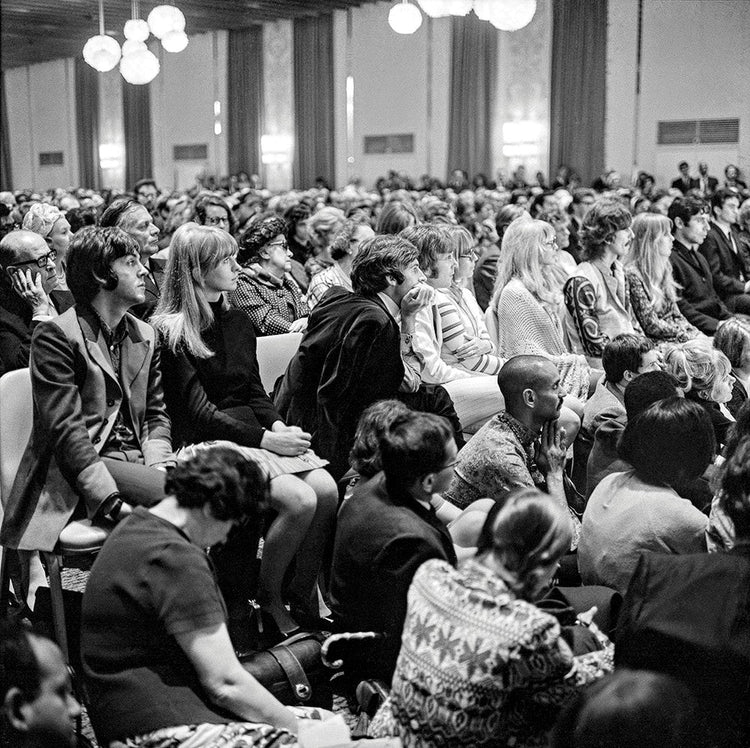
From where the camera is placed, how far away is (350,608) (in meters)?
2.48

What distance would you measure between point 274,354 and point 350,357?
1.63 ft

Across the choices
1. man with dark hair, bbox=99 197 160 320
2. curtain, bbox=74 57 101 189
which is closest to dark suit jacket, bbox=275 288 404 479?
man with dark hair, bbox=99 197 160 320

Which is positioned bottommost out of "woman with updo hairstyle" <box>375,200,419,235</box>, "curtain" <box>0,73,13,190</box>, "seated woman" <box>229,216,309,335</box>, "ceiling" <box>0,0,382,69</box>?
"seated woman" <box>229,216,309,335</box>

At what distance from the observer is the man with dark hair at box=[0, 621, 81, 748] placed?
1.51 metres

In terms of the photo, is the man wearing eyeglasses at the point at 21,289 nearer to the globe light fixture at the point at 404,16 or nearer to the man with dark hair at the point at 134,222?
the man with dark hair at the point at 134,222

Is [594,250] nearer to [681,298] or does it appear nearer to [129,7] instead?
[681,298]

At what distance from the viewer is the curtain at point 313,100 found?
19297mm

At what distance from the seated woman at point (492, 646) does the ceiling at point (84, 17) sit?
28.1 ft

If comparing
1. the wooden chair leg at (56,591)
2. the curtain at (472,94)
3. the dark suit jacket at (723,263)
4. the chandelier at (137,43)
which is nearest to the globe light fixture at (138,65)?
the chandelier at (137,43)

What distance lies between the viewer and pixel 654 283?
5.40 m

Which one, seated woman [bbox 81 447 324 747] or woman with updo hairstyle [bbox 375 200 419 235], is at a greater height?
woman with updo hairstyle [bbox 375 200 419 235]

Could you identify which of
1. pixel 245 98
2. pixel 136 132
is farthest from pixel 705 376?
pixel 136 132

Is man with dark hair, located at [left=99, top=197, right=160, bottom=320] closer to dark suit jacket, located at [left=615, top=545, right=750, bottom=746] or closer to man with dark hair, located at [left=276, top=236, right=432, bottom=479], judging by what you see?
man with dark hair, located at [left=276, top=236, right=432, bottom=479]

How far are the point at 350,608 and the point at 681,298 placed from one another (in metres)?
4.10
